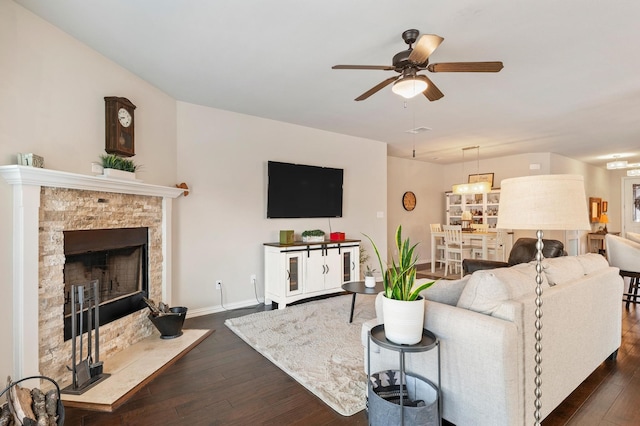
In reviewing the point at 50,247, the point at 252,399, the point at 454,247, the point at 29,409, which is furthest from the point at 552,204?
the point at 454,247

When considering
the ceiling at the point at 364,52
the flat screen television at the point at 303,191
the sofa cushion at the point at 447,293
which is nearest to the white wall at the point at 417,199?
the flat screen television at the point at 303,191

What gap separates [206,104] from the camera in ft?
12.7

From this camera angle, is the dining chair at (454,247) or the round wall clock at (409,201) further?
the round wall clock at (409,201)

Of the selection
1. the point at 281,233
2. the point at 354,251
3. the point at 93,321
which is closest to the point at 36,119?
the point at 93,321

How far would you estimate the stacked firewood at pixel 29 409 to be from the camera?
1634 mm

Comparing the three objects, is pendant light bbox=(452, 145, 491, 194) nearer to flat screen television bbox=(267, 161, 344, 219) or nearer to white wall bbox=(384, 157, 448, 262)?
white wall bbox=(384, 157, 448, 262)

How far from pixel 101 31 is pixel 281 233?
9.02 ft

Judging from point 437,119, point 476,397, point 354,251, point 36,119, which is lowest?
point 476,397

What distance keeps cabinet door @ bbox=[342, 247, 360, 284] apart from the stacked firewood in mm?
3404

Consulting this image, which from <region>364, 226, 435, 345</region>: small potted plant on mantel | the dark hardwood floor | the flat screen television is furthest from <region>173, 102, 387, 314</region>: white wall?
<region>364, 226, 435, 345</region>: small potted plant on mantel

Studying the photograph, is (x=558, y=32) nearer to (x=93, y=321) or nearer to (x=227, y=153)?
(x=227, y=153)

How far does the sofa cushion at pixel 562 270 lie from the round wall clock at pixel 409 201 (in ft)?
16.8

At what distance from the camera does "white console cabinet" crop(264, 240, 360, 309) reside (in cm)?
405

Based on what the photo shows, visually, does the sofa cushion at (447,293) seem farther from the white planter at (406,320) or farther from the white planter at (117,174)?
the white planter at (117,174)
